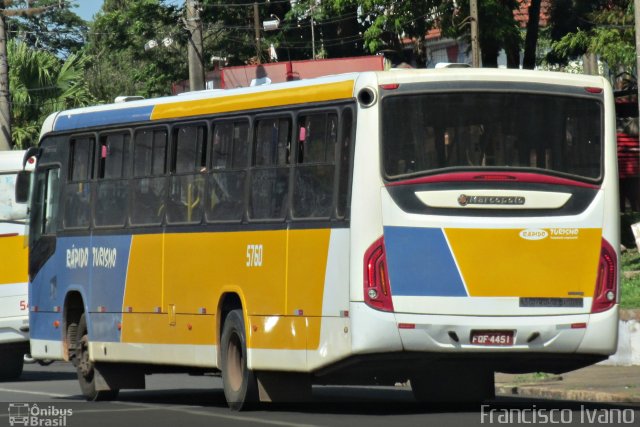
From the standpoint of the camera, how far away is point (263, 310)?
15375 millimetres

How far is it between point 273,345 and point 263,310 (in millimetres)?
384

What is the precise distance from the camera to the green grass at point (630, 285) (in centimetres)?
2325

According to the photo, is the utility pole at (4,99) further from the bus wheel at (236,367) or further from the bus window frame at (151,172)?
the bus wheel at (236,367)

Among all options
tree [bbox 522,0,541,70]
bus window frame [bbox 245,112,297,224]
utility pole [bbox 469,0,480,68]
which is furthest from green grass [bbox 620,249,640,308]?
tree [bbox 522,0,541,70]

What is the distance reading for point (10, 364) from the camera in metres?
25.2

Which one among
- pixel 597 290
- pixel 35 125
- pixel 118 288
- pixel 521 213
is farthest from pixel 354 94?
pixel 35 125

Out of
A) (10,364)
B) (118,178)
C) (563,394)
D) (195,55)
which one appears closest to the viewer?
(118,178)

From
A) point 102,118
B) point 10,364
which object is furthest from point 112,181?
point 10,364

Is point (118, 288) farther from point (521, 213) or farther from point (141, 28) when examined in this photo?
point (141, 28)

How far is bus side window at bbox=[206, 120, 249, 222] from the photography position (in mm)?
15898

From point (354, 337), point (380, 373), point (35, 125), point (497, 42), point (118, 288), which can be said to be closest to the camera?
point (354, 337)

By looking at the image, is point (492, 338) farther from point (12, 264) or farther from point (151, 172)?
point (12, 264)

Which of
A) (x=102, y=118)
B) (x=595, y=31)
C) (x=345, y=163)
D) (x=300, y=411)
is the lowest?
(x=300, y=411)

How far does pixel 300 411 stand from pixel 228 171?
2.44m
